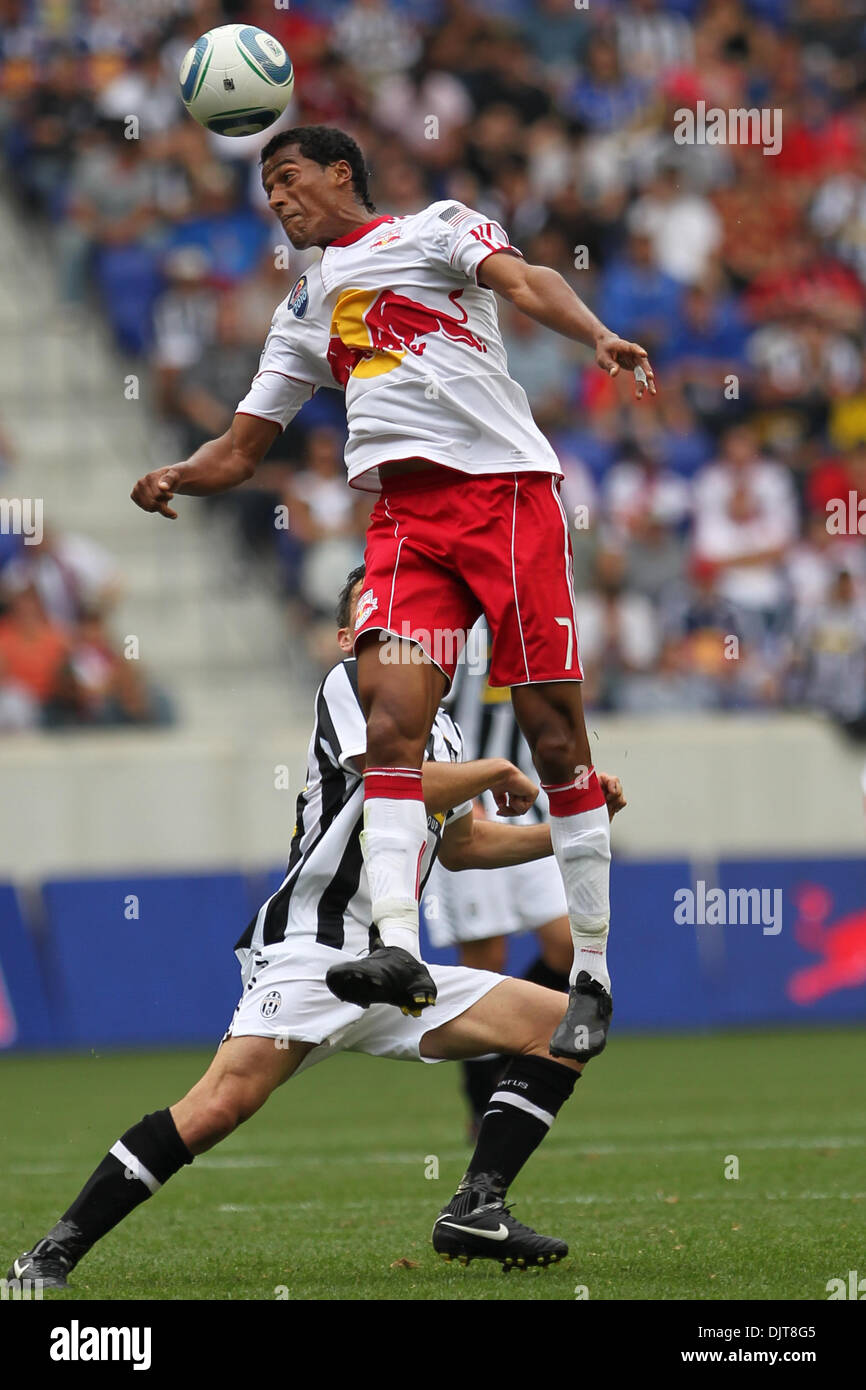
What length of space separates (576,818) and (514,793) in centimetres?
20

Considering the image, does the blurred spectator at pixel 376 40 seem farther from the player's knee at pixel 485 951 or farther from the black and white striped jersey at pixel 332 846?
the black and white striped jersey at pixel 332 846

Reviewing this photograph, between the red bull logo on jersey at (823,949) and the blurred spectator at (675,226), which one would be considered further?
the blurred spectator at (675,226)

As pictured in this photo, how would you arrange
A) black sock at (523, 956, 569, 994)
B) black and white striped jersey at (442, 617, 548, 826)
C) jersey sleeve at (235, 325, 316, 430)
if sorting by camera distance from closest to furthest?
jersey sleeve at (235, 325, 316, 430)
black sock at (523, 956, 569, 994)
black and white striped jersey at (442, 617, 548, 826)

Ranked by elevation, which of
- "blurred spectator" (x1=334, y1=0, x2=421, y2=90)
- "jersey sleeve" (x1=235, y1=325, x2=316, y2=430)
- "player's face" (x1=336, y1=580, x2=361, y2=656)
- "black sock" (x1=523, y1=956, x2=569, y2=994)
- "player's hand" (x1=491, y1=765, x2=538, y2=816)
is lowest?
"black sock" (x1=523, y1=956, x2=569, y2=994)

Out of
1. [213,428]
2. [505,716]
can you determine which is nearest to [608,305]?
[213,428]

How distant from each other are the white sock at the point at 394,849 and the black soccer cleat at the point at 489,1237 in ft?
2.55

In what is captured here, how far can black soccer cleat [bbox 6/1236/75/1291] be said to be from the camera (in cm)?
527

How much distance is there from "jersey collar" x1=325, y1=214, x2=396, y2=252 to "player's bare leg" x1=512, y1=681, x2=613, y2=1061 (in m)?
1.38

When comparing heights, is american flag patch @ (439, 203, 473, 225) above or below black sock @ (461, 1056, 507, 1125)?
above

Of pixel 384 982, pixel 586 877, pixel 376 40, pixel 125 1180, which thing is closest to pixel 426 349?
pixel 586 877

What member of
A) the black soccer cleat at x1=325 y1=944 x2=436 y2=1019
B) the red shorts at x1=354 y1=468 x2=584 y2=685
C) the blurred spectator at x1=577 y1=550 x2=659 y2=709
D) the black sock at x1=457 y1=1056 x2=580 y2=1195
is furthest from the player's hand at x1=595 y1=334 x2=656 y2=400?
the blurred spectator at x1=577 y1=550 x2=659 y2=709

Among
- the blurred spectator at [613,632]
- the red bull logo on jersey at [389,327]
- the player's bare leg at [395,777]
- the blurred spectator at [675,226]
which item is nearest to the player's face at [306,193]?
the red bull logo on jersey at [389,327]

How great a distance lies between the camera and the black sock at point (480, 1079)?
7.79m

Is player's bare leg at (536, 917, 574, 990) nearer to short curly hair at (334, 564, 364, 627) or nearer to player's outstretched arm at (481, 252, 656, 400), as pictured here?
short curly hair at (334, 564, 364, 627)
